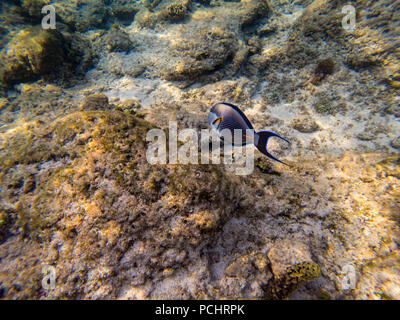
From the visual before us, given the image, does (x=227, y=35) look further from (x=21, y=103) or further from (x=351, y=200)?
(x=21, y=103)

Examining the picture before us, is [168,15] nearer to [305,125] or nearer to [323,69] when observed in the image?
[323,69]

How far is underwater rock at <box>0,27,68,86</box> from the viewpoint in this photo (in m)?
4.78

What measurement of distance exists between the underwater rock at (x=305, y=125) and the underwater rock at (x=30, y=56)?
21.4 feet

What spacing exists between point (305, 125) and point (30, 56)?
23.3 ft

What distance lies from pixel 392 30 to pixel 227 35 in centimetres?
380

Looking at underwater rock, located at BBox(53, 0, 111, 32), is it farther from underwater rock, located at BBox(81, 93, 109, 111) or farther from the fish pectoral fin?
the fish pectoral fin

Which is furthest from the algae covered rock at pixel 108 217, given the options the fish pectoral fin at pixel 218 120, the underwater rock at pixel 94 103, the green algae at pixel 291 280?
the underwater rock at pixel 94 103

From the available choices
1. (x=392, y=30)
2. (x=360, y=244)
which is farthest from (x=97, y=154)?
(x=392, y=30)

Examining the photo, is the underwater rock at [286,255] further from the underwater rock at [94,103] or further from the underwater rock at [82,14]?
the underwater rock at [82,14]

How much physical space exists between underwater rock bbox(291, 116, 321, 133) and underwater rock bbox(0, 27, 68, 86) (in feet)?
21.4

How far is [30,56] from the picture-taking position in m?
4.83

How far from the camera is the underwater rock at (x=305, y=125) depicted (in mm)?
3941

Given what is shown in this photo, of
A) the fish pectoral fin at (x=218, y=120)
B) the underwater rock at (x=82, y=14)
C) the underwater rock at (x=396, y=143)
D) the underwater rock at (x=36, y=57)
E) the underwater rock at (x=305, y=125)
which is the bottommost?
the underwater rock at (x=396, y=143)

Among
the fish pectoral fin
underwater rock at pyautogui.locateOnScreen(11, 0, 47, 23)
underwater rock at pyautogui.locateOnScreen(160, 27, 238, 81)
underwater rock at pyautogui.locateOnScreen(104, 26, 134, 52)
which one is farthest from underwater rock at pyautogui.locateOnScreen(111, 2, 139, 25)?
the fish pectoral fin
